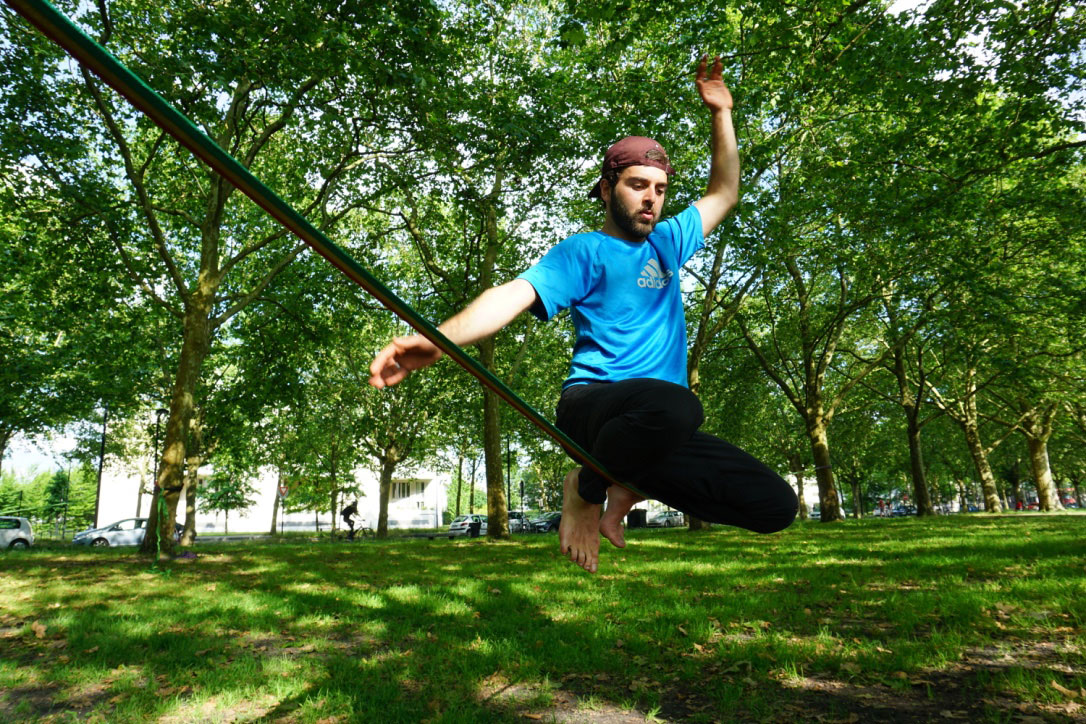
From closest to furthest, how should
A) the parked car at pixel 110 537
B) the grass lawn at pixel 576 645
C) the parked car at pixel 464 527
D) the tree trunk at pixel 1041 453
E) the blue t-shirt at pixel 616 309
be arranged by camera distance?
the blue t-shirt at pixel 616 309, the grass lawn at pixel 576 645, the parked car at pixel 110 537, the tree trunk at pixel 1041 453, the parked car at pixel 464 527

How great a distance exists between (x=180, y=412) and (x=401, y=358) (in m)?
14.4

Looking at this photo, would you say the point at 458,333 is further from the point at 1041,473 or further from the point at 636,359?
the point at 1041,473

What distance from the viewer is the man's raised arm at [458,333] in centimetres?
204

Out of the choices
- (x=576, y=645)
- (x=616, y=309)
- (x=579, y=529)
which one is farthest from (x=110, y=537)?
(x=616, y=309)

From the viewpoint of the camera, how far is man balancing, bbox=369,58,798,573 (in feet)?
8.36

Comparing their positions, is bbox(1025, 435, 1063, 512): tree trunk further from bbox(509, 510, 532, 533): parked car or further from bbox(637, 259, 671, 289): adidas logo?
bbox(637, 259, 671, 289): adidas logo

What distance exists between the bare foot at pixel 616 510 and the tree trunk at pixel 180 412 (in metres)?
13.1

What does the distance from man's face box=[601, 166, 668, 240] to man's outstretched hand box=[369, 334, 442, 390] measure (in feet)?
4.31

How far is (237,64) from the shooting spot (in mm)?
10539

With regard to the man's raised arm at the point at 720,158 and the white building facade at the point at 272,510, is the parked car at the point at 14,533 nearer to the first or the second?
the man's raised arm at the point at 720,158

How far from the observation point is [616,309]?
2836 mm

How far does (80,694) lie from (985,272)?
65.3 ft

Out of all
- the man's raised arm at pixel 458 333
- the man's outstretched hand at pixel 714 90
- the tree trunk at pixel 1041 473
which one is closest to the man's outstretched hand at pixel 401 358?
the man's raised arm at pixel 458 333

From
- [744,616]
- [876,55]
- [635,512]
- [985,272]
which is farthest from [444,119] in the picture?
[635,512]
